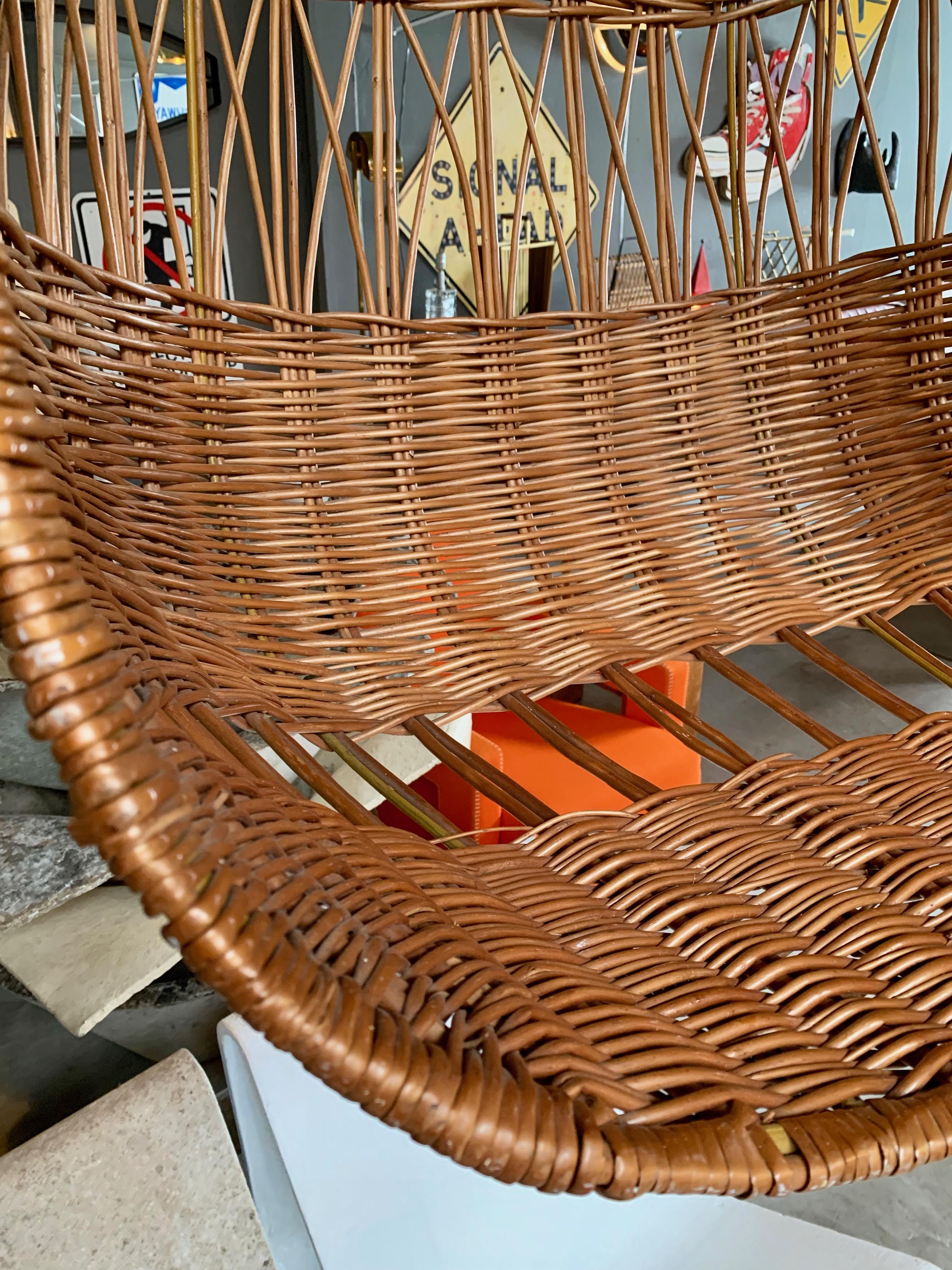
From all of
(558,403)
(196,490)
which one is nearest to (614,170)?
(558,403)

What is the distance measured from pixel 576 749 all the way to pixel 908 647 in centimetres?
31

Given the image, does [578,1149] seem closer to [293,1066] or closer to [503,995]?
[503,995]

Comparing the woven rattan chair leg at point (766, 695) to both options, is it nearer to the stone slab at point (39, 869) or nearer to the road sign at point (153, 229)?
the stone slab at point (39, 869)

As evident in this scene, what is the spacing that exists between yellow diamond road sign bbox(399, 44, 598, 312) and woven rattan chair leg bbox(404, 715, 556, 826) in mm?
1871

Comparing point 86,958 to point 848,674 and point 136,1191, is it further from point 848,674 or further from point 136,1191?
point 848,674

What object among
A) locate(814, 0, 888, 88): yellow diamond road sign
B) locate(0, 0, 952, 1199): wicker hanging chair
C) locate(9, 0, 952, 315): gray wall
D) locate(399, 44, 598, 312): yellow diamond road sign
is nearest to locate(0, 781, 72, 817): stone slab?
locate(0, 0, 952, 1199): wicker hanging chair

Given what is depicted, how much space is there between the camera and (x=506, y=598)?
2.22 ft

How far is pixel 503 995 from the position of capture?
0.30 meters

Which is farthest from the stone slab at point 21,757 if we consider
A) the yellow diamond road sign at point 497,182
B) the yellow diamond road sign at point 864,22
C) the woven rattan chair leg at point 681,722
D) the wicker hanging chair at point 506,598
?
the yellow diamond road sign at point 864,22

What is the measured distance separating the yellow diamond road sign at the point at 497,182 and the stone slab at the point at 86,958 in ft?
5.98

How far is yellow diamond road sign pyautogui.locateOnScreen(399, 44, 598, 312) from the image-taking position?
220 centimetres

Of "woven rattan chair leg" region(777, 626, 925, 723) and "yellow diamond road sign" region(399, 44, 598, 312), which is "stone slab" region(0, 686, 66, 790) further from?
"yellow diamond road sign" region(399, 44, 598, 312)

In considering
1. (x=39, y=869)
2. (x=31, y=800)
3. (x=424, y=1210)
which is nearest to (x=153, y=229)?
(x=31, y=800)

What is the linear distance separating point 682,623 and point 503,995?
42 centimetres
